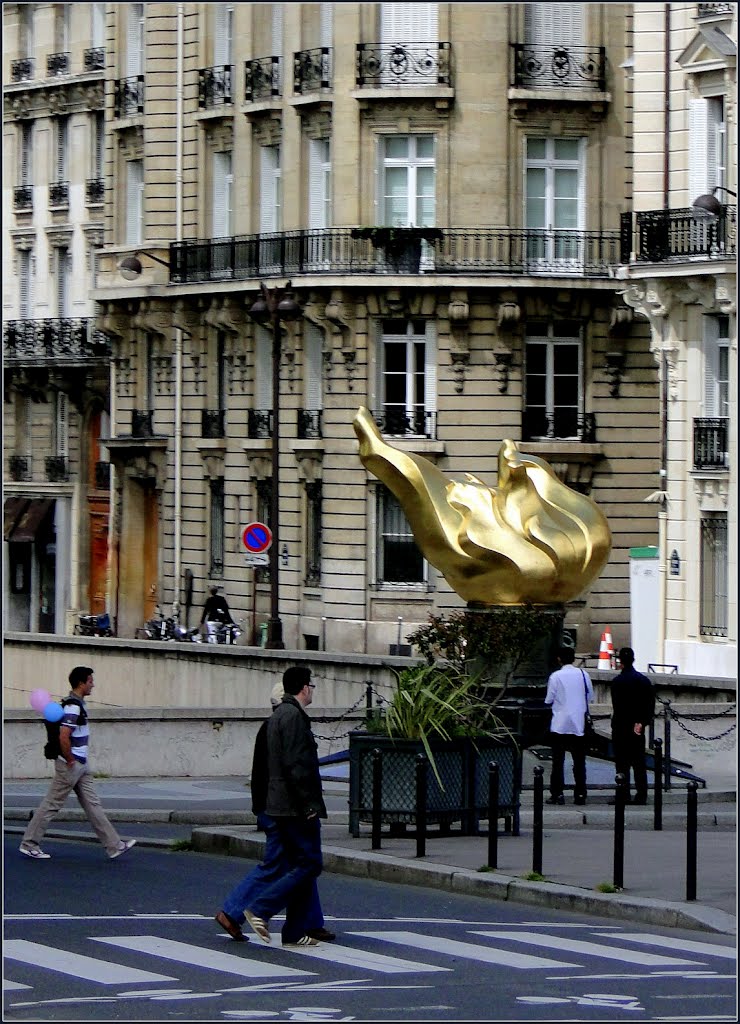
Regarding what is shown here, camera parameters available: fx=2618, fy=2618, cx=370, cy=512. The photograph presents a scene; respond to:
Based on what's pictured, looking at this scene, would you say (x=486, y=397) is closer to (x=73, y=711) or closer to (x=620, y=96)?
(x=620, y=96)

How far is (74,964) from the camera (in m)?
14.8

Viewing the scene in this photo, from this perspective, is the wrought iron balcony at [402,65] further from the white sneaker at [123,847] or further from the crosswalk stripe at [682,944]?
the crosswalk stripe at [682,944]

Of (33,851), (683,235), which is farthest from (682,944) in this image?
(683,235)

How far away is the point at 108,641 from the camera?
1781 inches

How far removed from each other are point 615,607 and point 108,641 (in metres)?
9.88

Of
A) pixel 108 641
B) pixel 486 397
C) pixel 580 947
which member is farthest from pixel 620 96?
pixel 580 947

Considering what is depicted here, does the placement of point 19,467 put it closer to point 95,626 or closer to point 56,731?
point 95,626

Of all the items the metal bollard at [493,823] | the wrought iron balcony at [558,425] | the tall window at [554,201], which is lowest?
→ the metal bollard at [493,823]

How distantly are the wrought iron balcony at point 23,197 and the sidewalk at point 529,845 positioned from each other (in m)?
40.4

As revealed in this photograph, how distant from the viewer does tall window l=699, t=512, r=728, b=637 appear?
4059 centimetres

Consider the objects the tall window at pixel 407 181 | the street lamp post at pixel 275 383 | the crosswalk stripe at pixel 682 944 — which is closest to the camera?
the crosswalk stripe at pixel 682 944

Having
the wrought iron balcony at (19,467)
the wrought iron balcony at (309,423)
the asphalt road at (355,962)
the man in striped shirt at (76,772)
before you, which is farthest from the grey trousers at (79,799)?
the wrought iron balcony at (19,467)

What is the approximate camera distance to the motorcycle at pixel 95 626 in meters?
56.9

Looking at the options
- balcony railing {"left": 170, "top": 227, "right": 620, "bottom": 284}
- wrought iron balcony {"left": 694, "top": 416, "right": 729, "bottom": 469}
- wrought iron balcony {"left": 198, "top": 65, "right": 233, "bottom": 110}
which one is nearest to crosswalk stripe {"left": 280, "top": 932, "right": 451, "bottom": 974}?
wrought iron balcony {"left": 694, "top": 416, "right": 729, "bottom": 469}
